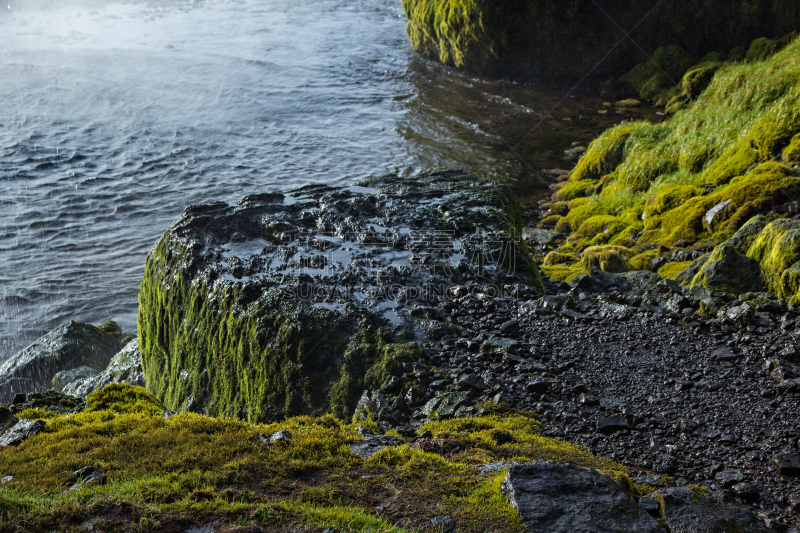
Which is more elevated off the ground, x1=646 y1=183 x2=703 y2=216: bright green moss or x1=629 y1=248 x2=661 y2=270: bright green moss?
x1=646 y1=183 x2=703 y2=216: bright green moss

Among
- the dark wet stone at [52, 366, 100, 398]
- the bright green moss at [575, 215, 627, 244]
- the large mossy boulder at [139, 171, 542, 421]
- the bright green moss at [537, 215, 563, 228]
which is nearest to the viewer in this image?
the large mossy boulder at [139, 171, 542, 421]

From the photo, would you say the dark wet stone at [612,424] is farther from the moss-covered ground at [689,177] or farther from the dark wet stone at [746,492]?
the moss-covered ground at [689,177]

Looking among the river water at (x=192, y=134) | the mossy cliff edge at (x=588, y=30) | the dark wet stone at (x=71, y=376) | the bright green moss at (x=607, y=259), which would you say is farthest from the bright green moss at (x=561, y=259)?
the mossy cliff edge at (x=588, y=30)

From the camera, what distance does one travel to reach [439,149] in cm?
2508

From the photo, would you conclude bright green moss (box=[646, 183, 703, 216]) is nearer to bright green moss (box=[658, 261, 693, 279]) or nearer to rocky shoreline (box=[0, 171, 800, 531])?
bright green moss (box=[658, 261, 693, 279])

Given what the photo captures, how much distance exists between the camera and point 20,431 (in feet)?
19.6

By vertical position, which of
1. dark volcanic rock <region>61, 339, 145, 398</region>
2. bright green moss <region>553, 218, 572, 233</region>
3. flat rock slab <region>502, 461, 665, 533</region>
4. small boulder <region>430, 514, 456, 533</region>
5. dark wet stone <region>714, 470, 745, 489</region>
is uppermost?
small boulder <region>430, 514, 456, 533</region>

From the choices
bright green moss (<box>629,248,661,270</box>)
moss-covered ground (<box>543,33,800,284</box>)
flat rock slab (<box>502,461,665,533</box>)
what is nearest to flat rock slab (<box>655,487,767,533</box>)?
flat rock slab (<box>502,461,665,533</box>)

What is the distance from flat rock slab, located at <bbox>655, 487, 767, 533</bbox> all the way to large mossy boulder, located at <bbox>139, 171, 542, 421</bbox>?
371cm

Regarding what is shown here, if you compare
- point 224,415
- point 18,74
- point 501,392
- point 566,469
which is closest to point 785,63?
point 501,392

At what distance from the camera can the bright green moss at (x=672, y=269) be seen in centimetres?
1104

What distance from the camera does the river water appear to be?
18.4 m

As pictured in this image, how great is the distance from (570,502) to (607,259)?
8.49 m

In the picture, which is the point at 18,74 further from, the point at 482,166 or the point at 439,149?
the point at 482,166
